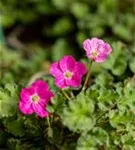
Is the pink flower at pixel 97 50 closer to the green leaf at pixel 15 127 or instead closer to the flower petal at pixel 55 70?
the flower petal at pixel 55 70

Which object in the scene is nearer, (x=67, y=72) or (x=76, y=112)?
(x=76, y=112)

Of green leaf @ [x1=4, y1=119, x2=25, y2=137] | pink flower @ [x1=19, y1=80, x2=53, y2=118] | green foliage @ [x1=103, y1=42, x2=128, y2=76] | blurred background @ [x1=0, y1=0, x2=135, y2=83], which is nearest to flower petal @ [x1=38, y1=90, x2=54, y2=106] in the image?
pink flower @ [x1=19, y1=80, x2=53, y2=118]

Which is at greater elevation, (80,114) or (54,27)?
(54,27)

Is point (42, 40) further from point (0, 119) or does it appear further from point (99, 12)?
point (0, 119)

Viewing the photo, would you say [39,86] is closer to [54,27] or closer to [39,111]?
[39,111]

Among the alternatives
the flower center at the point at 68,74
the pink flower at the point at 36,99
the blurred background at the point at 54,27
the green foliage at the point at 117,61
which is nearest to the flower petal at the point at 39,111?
the pink flower at the point at 36,99

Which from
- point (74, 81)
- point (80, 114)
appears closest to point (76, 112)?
point (80, 114)

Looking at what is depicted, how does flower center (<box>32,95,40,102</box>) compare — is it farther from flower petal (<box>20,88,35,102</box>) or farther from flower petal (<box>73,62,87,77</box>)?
flower petal (<box>73,62,87,77</box>)
